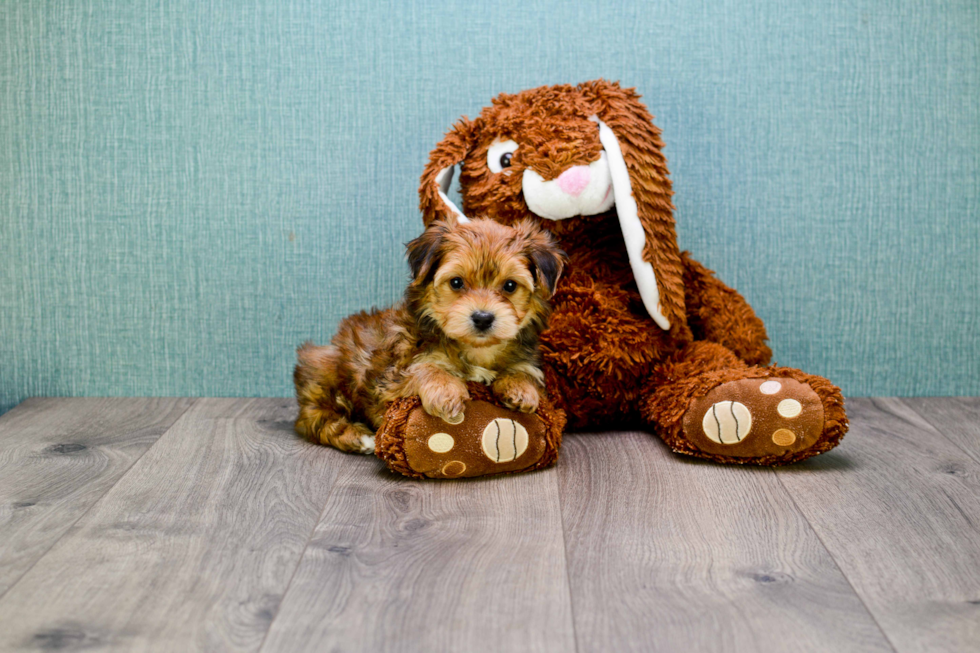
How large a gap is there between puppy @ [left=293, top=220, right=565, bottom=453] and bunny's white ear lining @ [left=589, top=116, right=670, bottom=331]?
0.27m

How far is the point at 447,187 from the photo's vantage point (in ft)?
7.91

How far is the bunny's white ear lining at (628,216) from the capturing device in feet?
7.29

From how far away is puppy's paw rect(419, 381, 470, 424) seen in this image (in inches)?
76.7

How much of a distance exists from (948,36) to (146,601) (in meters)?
2.64

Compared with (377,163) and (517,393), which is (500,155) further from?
(517,393)

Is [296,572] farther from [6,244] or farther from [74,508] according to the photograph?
[6,244]

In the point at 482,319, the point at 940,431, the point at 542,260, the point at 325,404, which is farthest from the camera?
the point at 940,431

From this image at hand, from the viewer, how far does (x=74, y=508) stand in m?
1.87

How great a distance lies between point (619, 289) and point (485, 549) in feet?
3.13

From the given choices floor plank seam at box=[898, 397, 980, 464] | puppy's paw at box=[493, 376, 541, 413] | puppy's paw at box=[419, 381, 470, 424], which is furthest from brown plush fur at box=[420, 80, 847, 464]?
floor plank seam at box=[898, 397, 980, 464]

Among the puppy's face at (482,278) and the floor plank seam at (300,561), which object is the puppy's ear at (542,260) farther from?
the floor plank seam at (300,561)

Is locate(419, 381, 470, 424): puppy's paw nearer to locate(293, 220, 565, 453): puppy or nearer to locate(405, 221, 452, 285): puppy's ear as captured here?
locate(293, 220, 565, 453): puppy

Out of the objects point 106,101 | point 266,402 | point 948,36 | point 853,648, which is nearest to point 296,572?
point 853,648

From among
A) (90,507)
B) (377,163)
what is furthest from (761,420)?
(90,507)
